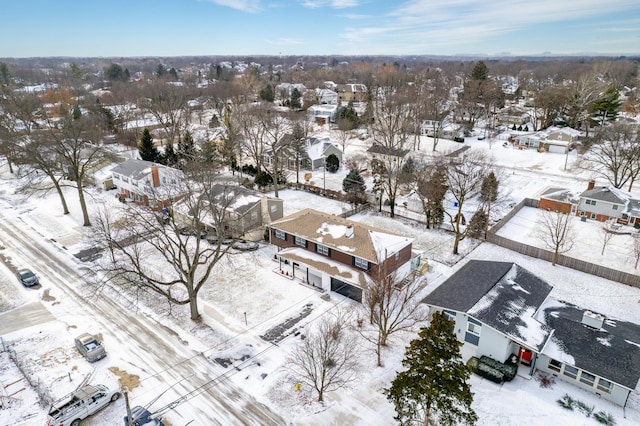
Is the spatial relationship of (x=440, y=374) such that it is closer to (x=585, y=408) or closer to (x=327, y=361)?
(x=327, y=361)

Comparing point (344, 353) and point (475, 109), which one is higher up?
point (475, 109)

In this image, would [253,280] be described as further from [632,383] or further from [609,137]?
[609,137]

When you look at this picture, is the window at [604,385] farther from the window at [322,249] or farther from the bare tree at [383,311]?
the window at [322,249]

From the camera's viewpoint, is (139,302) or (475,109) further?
(475,109)

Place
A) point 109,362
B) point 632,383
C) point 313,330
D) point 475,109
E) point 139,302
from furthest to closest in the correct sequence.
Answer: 1. point 475,109
2. point 139,302
3. point 313,330
4. point 109,362
5. point 632,383

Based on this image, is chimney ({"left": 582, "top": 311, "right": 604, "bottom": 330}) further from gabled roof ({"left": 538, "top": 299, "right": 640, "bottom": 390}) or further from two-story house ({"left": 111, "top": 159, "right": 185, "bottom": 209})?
two-story house ({"left": 111, "top": 159, "right": 185, "bottom": 209})

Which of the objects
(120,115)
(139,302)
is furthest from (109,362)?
(120,115)

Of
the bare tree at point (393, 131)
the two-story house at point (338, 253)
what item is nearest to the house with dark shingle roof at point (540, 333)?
the two-story house at point (338, 253)
